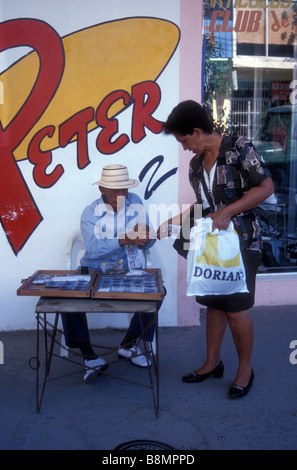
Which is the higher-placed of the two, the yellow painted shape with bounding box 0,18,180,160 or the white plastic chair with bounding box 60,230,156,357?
the yellow painted shape with bounding box 0,18,180,160

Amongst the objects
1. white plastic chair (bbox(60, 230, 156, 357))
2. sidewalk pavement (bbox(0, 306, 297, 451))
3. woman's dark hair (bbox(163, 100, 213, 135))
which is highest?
woman's dark hair (bbox(163, 100, 213, 135))

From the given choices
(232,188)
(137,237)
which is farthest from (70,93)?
(232,188)

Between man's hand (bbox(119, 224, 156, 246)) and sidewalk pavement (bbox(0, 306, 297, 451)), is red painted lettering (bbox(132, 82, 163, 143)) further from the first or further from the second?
sidewalk pavement (bbox(0, 306, 297, 451))

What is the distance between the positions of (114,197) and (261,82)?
7.62ft

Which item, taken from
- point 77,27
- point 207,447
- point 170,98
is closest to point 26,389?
point 207,447

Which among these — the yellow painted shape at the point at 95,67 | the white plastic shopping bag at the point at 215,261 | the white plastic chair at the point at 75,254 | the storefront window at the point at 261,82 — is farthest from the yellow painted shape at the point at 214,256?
the storefront window at the point at 261,82

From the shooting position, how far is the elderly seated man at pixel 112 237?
145 inches

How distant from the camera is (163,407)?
11.0 ft

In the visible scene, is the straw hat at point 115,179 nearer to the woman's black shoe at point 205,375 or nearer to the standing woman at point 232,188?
the standing woman at point 232,188

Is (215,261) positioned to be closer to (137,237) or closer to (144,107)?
(137,237)

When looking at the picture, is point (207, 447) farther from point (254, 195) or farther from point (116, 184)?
point (116, 184)

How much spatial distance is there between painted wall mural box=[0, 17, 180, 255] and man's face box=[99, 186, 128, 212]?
750mm

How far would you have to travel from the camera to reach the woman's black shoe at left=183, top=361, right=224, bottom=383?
12.1 feet

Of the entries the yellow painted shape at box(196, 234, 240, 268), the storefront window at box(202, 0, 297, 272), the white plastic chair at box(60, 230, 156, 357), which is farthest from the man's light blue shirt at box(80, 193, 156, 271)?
the storefront window at box(202, 0, 297, 272)
